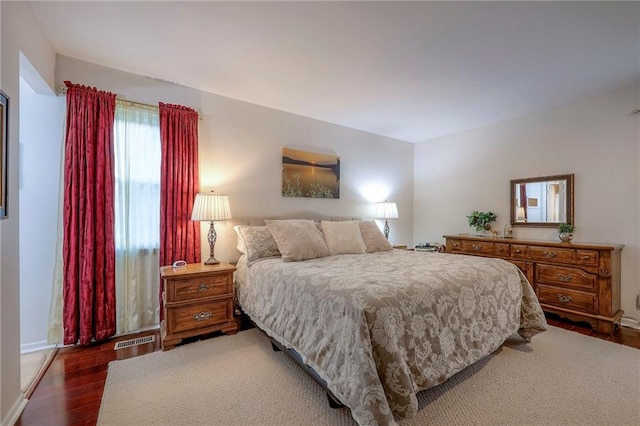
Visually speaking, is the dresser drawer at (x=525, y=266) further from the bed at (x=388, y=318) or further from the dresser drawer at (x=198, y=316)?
the dresser drawer at (x=198, y=316)

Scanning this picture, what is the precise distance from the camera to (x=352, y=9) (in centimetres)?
179

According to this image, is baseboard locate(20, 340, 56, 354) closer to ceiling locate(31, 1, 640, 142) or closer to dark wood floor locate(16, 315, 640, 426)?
dark wood floor locate(16, 315, 640, 426)

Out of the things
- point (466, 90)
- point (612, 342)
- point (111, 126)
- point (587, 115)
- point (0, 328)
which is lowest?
point (612, 342)

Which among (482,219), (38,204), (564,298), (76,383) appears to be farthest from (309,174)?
(564,298)

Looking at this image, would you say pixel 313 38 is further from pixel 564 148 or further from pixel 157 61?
pixel 564 148

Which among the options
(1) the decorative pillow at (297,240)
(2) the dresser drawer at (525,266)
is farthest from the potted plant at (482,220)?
(1) the decorative pillow at (297,240)

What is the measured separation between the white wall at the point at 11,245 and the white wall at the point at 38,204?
74cm

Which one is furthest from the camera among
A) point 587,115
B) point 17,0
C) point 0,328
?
point 587,115

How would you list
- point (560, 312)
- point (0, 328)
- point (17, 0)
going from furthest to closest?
point (560, 312) < point (17, 0) < point (0, 328)

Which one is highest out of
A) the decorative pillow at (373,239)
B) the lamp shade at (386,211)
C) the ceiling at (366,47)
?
the ceiling at (366,47)

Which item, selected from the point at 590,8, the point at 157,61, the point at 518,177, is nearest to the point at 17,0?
the point at 157,61

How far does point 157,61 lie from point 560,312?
4.67 metres

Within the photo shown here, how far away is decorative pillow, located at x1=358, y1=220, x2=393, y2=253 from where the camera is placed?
3.28 meters

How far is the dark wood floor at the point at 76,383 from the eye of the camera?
1.53 meters
